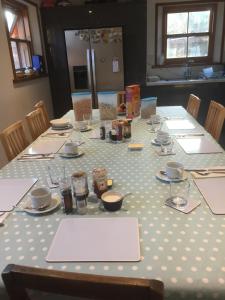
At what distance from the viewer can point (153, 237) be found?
2.80 feet

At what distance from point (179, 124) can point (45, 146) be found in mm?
1118

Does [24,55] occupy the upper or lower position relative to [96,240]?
upper

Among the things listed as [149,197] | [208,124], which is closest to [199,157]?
[149,197]

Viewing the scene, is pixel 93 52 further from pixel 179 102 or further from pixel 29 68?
pixel 179 102

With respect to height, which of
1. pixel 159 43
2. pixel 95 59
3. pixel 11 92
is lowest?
pixel 11 92

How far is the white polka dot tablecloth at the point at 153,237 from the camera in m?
0.70

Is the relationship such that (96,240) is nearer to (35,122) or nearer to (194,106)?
(35,122)

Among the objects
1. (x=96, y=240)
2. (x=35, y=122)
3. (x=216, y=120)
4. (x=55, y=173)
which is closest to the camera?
(x=96, y=240)

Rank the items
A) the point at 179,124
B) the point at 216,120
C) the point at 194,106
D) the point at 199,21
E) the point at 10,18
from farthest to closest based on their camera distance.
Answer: the point at 199,21 → the point at 10,18 → the point at 194,106 → the point at 179,124 → the point at 216,120

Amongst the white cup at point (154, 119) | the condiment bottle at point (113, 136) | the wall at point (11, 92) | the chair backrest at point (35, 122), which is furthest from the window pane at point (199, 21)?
the condiment bottle at point (113, 136)

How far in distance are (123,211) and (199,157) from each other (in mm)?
701

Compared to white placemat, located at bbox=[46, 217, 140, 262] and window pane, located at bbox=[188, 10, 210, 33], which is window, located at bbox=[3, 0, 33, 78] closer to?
window pane, located at bbox=[188, 10, 210, 33]

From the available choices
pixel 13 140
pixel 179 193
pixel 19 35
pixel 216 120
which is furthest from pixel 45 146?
pixel 19 35

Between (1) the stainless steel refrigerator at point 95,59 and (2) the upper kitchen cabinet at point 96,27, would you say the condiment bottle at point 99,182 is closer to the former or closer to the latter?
(1) the stainless steel refrigerator at point 95,59
